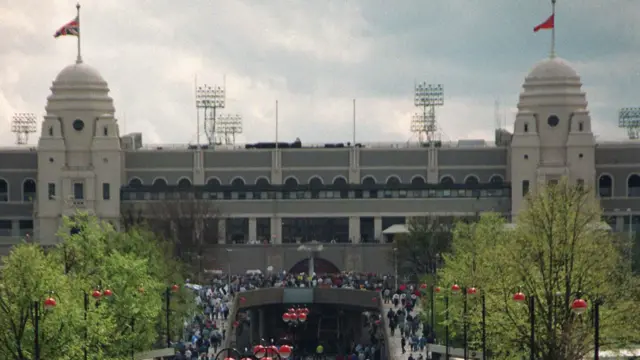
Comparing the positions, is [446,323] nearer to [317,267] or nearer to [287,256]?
[287,256]

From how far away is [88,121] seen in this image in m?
158

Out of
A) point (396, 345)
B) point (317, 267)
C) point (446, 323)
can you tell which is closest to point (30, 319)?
point (446, 323)

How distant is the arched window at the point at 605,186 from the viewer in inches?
6107

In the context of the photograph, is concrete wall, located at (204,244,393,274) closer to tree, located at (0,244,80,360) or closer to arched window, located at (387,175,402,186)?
arched window, located at (387,175,402,186)

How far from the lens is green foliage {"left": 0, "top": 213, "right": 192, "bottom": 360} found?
68.5 meters

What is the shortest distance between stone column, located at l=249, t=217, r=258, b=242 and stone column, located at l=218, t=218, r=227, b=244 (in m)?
A: 2.11

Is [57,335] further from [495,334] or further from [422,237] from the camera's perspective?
[422,237]

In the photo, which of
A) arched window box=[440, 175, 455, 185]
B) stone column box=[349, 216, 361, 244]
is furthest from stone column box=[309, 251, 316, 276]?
arched window box=[440, 175, 455, 185]

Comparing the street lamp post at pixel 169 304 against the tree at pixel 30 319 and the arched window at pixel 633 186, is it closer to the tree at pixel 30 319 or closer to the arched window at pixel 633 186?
the tree at pixel 30 319

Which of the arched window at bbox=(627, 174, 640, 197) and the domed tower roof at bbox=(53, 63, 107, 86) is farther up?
the domed tower roof at bbox=(53, 63, 107, 86)

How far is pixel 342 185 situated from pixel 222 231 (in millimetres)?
11206

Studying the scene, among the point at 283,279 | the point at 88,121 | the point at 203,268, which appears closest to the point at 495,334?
the point at 283,279

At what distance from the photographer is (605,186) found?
510 ft

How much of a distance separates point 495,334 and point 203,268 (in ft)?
240
